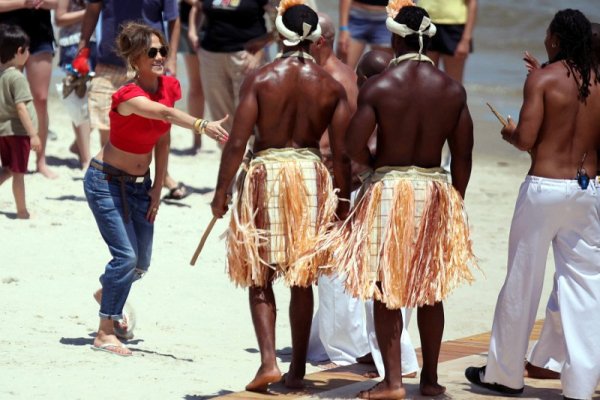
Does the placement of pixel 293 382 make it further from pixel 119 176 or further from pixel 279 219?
pixel 119 176

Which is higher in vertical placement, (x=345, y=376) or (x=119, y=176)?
(x=119, y=176)

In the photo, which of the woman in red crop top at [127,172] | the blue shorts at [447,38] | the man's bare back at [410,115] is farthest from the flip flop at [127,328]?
the blue shorts at [447,38]

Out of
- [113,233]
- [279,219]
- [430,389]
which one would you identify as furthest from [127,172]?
[430,389]

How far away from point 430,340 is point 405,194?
0.67 m

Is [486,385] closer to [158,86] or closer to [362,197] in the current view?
[362,197]

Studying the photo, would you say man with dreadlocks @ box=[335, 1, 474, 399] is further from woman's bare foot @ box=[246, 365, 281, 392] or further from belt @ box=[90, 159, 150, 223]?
belt @ box=[90, 159, 150, 223]

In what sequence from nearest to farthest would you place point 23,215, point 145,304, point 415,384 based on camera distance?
point 415,384 < point 145,304 < point 23,215

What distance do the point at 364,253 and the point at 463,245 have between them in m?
0.43

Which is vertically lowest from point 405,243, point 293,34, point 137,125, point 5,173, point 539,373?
point 539,373

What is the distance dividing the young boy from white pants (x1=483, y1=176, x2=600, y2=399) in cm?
449

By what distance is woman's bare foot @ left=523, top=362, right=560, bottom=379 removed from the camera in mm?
6125

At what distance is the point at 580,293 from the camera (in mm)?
5539

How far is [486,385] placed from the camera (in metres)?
5.80

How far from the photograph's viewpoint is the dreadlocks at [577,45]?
547 centimetres
